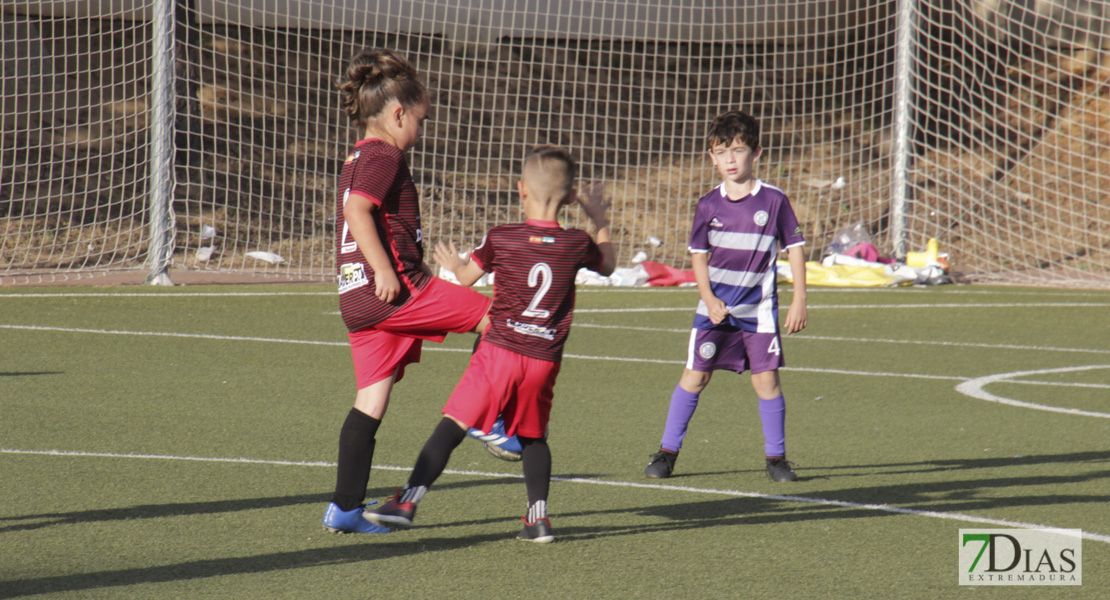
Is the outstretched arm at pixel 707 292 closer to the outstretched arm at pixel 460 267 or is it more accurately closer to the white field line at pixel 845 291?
the outstretched arm at pixel 460 267

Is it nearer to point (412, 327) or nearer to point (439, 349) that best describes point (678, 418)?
point (412, 327)

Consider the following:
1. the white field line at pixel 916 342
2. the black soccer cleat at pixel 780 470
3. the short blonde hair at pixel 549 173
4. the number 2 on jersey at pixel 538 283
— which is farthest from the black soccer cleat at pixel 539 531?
the white field line at pixel 916 342

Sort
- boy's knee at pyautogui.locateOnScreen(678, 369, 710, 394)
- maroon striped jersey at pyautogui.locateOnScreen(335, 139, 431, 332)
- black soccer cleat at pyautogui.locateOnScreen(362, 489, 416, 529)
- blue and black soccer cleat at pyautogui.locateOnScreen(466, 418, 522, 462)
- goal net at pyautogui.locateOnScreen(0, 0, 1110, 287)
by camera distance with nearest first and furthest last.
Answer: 1. black soccer cleat at pyautogui.locateOnScreen(362, 489, 416, 529)
2. maroon striped jersey at pyautogui.locateOnScreen(335, 139, 431, 332)
3. blue and black soccer cleat at pyautogui.locateOnScreen(466, 418, 522, 462)
4. boy's knee at pyautogui.locateOnScreen(678, 369, 710, 394)
5. goal net at pyautogui.locateOnScreen(0, 0, 1110, 287)

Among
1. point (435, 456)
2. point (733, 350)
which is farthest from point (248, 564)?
point (733, 350)

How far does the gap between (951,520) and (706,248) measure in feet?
4.75

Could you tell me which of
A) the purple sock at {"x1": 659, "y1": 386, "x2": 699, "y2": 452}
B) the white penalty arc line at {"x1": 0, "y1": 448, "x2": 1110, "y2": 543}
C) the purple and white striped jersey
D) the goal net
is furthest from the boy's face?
the goal net

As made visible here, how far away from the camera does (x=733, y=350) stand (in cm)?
468

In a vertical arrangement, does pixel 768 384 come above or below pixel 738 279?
below

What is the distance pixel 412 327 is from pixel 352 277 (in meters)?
0.24

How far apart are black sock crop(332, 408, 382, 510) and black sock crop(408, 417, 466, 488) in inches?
7.2

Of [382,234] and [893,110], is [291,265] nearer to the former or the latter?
[893,110]

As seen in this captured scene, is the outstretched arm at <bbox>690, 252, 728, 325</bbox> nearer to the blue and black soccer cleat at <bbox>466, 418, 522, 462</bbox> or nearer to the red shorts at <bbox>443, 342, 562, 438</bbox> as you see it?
the blue and black soccer cleat at <bbox>466, 418, 522, 462</bbox>

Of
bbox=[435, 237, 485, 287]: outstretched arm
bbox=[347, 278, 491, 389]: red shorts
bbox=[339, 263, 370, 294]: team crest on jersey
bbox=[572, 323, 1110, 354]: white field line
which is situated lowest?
bbox=[572, 323, 1110, 354]: white field line

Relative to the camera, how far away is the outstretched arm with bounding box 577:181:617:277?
361cm
